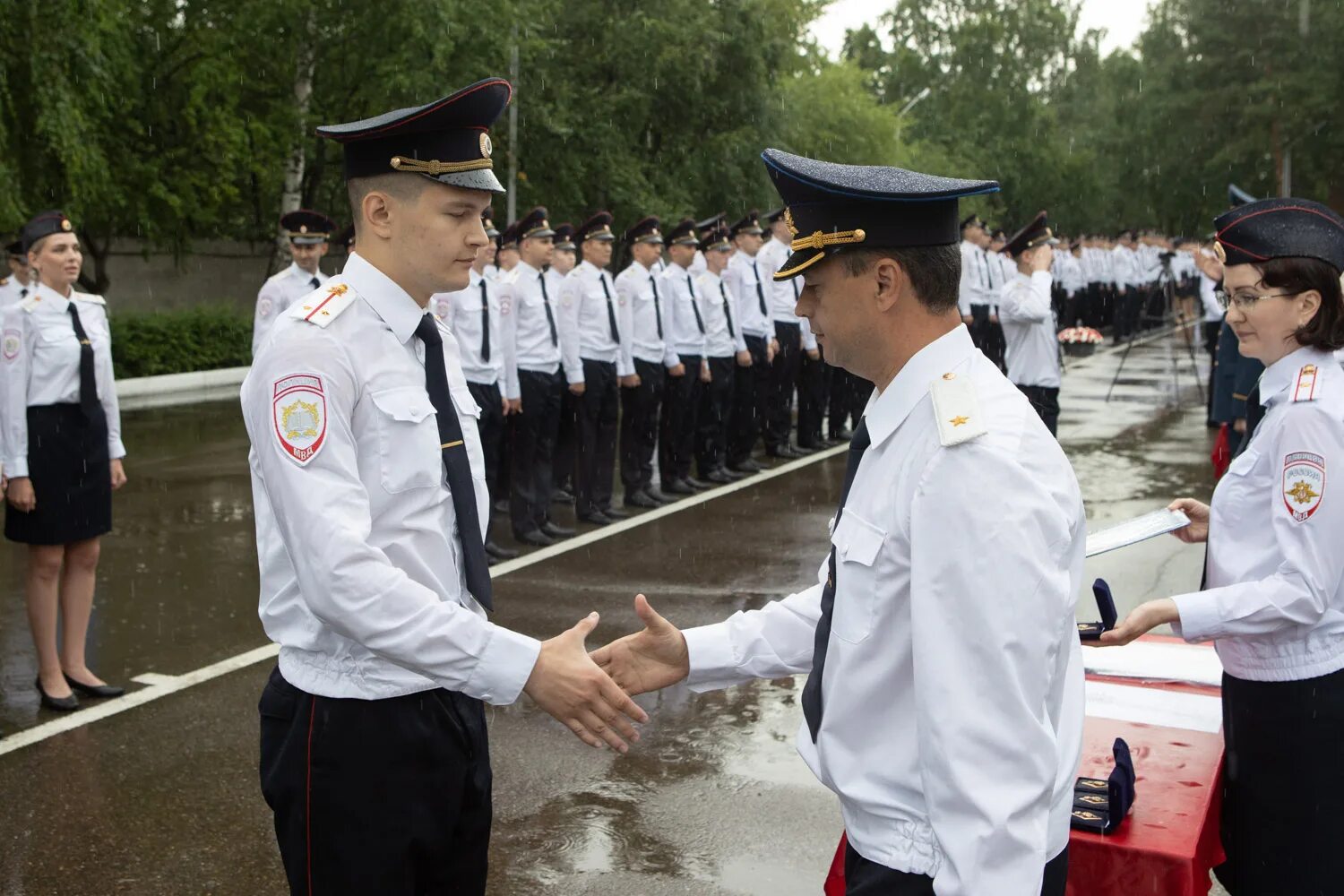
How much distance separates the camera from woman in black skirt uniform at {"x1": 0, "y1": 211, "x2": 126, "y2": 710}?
589 cm

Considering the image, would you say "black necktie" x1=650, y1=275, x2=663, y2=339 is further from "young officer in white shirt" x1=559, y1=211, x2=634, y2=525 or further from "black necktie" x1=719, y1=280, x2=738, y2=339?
"black necktie" x1=719, y1=280, x2=738, y2=339

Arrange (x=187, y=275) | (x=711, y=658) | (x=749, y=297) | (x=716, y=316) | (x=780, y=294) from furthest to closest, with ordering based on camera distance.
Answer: (x=187, y=275) < (x=780, y=294) < (x=749, y=297) < (x=716, y=316) < (x=711, y=658)

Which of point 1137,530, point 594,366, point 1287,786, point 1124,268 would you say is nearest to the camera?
Answer: point 1287,786

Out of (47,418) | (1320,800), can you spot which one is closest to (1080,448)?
(47,418)

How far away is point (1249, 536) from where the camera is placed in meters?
2.99

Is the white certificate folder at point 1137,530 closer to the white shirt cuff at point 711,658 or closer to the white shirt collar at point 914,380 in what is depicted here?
the white shirt cuff at point 711,658

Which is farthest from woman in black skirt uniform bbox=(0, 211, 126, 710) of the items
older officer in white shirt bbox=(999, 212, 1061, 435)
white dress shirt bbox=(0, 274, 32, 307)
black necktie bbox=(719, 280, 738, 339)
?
older officer in white shirt bbox=(999, 212, 1061, 435)

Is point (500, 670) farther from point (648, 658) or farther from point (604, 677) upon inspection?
point (648, 658)

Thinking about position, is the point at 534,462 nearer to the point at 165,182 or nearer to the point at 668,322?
the point at 668,322

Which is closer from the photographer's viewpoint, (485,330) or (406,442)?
(406,442)

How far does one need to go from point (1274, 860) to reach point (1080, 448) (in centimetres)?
1112

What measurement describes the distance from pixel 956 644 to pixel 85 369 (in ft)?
17.2

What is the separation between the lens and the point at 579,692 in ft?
8.51

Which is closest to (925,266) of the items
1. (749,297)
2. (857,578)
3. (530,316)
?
(857,578)
